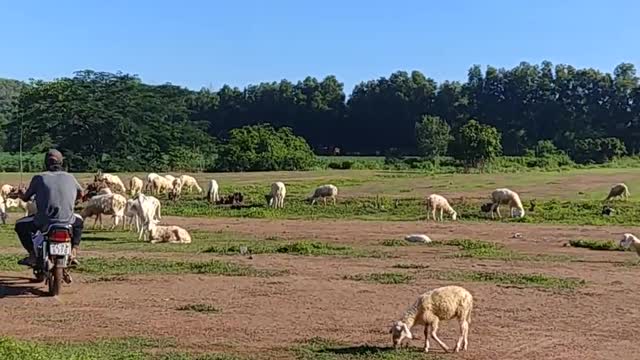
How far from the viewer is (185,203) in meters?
41.8

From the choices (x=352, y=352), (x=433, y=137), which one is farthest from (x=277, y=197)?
(x=433, y=137)

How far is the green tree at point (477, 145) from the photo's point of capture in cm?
7212

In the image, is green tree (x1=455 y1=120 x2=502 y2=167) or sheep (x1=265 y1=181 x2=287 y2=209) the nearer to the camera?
sheep (x1=265 y1=181 x2=287 y2=209)

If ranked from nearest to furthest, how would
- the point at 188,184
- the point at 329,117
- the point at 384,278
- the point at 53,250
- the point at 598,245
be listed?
the point at 53,250
the point at 384,278
the point at 598,245
the point at 188,184
the point at 329,117

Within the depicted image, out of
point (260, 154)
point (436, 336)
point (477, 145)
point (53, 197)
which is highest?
point (477, 145)

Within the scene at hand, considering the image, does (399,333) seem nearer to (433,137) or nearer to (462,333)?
(462,333)

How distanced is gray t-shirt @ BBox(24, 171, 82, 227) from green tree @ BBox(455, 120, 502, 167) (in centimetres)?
6144

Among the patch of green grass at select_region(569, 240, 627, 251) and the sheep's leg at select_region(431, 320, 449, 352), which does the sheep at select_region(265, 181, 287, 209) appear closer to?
the patch of green grass at select_region(569, 240, 627, 251)

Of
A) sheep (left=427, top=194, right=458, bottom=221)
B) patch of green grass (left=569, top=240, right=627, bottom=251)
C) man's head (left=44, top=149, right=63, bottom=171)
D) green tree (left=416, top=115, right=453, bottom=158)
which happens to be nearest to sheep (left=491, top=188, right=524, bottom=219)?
sheep (left=427, top=194, right=458, bottom=221)

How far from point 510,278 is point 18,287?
26.3ft

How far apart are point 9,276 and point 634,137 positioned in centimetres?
10398

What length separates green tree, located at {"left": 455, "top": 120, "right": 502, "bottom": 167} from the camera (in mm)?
72125

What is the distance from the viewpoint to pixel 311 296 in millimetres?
13477

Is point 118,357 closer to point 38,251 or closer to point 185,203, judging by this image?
point 38,251
